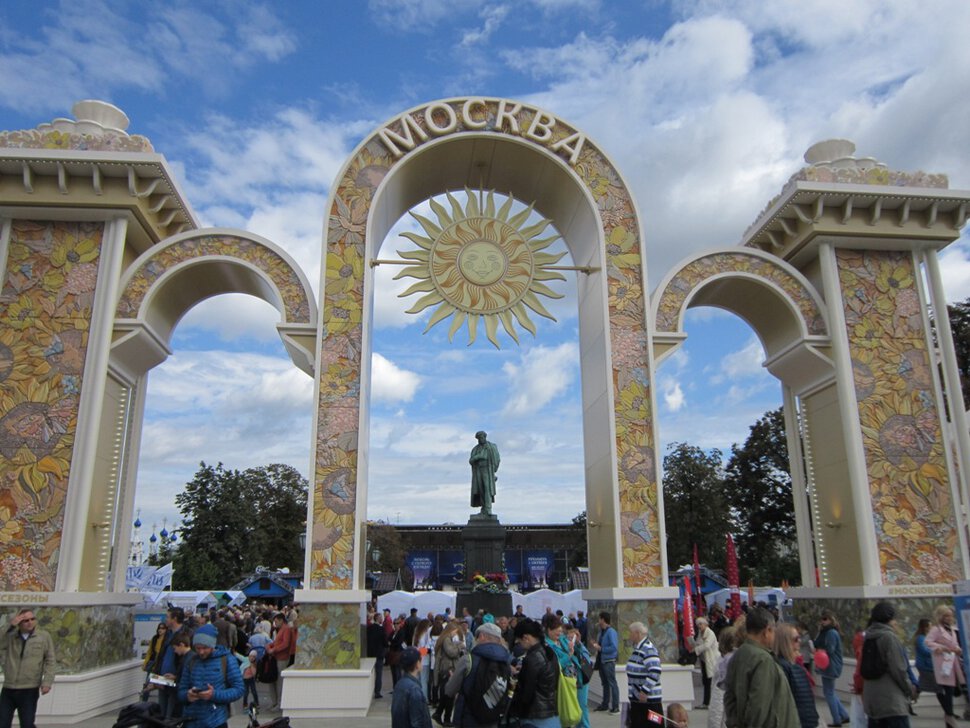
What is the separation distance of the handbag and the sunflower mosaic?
8.29m

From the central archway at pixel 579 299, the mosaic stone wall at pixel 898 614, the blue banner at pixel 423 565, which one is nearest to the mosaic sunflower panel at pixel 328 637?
the central archway at pixel 579 299

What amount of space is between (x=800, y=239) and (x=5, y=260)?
45.2 feet

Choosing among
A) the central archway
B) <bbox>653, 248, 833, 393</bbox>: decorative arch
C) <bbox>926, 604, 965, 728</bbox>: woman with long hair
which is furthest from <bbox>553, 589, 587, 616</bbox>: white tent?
<bbox>926, 604, 965, 728</bbox>: woman with long hair

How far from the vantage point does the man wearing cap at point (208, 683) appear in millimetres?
5371

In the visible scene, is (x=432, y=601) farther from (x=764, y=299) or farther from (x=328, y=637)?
(x=764, y=299)

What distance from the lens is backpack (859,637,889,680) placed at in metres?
6.09

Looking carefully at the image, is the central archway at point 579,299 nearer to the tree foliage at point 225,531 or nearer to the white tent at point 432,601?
the white tent at point 432,601

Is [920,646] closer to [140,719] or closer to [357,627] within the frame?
[357,627]

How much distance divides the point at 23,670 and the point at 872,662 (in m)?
7.97

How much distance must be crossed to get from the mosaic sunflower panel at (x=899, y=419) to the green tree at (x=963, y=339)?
12892mm

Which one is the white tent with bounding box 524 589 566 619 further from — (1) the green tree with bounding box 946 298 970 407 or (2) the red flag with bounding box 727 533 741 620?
(1) the green tree with bounding box 946 298 970 407

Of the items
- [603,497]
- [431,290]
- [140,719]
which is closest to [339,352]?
[431,290]

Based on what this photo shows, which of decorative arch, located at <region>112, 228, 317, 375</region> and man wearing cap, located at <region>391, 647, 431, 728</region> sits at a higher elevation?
decorative arch, located at <region>112, 228, 317, 375</region>

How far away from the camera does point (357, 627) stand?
37.9ft
